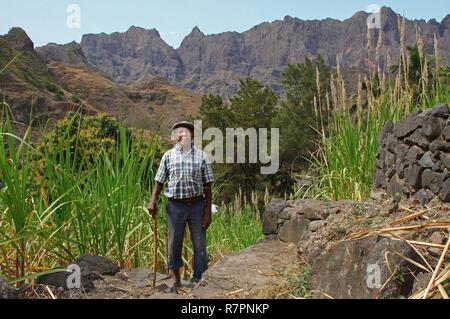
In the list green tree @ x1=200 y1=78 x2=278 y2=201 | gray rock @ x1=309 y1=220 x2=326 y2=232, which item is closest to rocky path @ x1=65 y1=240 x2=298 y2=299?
gray rock @ x1=309 y1=220 x2=326 y2=232

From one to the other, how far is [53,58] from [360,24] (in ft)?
416

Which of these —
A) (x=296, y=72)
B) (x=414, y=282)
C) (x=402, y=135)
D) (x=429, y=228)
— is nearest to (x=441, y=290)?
(x=414, y=282)

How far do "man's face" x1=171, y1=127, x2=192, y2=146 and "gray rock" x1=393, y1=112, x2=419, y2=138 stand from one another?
207 centimetres

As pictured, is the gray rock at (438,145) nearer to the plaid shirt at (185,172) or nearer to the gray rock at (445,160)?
the gray rock at (445,160)

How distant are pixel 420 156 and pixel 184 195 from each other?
2152 millimetres

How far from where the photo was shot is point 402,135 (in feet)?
15.4

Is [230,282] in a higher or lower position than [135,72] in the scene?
lower

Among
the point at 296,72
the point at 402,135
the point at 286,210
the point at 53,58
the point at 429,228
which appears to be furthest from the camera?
the point at 53,58

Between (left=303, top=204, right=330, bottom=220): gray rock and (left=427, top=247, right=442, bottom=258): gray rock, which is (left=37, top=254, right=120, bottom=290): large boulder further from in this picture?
(left=427, top=247, right=442, bottom=258): gray rock

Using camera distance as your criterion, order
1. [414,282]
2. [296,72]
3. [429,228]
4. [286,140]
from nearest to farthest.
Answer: [414,282] → [429,228] → [286,140] → [296,72]

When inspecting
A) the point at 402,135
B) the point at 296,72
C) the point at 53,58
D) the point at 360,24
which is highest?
the point at 360,24

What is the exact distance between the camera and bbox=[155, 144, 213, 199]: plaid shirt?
412 cm
